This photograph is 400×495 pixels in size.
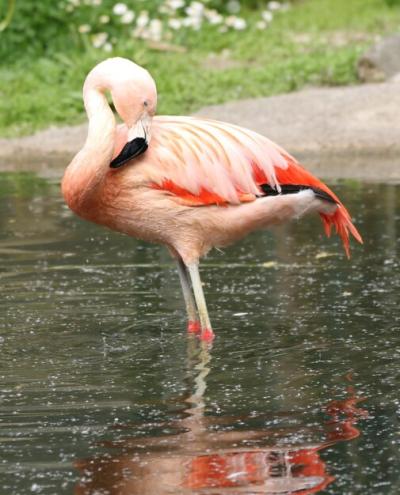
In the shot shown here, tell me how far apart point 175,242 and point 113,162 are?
45cm

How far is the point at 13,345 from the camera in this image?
530 cm

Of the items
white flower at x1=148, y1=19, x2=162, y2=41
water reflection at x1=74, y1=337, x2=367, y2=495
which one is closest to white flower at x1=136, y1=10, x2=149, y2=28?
white flower at x1=148, y1=19, x2=162, y2=41

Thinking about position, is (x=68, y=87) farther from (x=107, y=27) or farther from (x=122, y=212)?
(x=122, y=212)

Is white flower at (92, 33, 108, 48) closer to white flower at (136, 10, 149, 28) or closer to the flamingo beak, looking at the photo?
white flower at (136, 10, 149, 28)

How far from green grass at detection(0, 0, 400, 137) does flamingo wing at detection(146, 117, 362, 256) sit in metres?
5.57

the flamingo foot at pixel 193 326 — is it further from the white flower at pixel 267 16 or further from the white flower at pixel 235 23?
the white flower at pixel 267 16

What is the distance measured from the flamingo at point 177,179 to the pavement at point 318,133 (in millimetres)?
4101

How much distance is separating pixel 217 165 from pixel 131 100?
0.48 metres

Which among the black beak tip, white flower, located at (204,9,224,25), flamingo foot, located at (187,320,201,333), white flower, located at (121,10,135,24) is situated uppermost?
white flower, located at (121,10,135,24)

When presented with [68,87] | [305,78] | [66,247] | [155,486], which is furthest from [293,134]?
[155,486]

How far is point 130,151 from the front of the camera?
5148 millimetres

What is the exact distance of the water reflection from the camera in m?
3.62

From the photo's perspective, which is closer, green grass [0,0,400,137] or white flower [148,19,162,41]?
green grass [0,0,400,137]

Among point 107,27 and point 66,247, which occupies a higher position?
point 107,27
